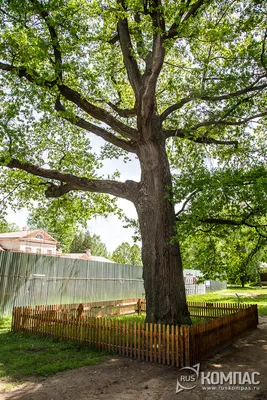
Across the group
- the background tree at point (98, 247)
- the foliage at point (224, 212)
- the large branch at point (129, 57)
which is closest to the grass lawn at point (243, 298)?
the foliage at point (224, 212)

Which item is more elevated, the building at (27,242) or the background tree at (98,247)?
the background tree at (98,247)

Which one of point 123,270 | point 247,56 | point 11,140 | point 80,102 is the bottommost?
point 123,270

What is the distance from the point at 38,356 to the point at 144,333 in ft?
9.01

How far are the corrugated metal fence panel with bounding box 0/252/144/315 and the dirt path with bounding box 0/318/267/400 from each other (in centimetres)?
823

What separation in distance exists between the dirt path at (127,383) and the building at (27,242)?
39743mm

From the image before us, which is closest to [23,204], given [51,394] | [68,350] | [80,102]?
[80,102]

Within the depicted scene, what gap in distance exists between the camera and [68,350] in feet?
27.7

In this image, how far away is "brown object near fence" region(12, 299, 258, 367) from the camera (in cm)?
731

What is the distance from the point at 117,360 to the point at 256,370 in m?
3.27

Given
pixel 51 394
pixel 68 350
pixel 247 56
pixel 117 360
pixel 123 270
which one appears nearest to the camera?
pixel 51 394

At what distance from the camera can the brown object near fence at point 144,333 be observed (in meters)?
7.31

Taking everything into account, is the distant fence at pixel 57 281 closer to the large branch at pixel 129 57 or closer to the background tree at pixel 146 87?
the background tree at pixel 146 87

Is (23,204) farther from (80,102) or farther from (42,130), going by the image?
(80,102)

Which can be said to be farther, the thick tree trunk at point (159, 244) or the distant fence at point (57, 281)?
the distant fence at point (57, 281)
